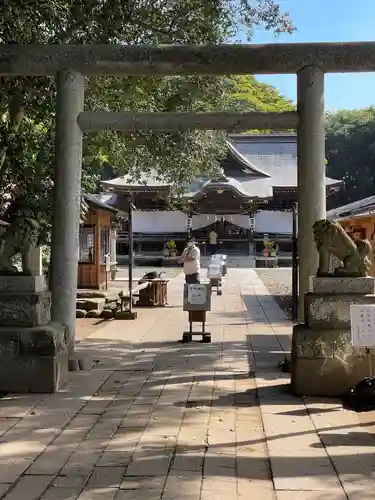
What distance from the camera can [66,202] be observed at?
296 inches

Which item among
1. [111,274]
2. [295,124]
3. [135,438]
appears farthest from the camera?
[111,274]

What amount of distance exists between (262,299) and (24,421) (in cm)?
1333

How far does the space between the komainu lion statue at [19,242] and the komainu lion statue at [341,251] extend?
3.07 meters

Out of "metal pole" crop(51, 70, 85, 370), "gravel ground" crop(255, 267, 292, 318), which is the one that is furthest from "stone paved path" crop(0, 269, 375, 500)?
"gravel ground" crop(255, 267, 292, 318)

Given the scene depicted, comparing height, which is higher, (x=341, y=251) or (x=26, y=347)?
(x=341, y=251)

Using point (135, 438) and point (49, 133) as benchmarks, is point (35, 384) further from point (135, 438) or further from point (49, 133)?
point (49, 133)

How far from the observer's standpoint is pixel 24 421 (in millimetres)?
5238

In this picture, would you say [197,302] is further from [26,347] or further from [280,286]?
[280,286]

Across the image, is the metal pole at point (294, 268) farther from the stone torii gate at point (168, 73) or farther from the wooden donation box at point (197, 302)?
the stone torii gate at point (168, 73)

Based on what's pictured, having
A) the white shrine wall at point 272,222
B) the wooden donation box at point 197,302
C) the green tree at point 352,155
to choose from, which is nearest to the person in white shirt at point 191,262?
the wooden donation box at point 197,302

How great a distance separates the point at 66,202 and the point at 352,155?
51393 millimetres

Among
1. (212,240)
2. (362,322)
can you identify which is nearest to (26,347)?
(362,322)

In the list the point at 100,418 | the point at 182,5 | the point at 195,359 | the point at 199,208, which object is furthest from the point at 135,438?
the point at 199,208

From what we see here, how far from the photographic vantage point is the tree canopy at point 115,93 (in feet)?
30.1
